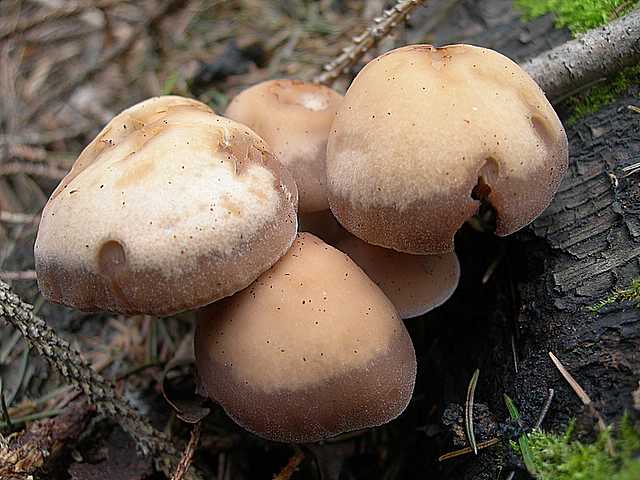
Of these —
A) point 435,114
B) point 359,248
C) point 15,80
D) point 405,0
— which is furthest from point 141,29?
point 435,114

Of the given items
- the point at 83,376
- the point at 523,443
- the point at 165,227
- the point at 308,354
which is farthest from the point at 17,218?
the point at 523,443

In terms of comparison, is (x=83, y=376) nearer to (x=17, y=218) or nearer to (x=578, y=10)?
(x=17, y=218)

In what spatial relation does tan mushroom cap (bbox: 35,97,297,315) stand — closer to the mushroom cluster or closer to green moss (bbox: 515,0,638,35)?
the mushroom cluster

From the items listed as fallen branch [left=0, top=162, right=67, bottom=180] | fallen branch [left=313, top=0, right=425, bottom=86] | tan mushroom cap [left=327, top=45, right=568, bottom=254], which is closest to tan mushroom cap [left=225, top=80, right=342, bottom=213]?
tan mushroom cap [left=327, top=45, right=568, bottom=254]

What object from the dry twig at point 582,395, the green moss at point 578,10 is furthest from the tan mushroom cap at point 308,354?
the green moss at point 578,10

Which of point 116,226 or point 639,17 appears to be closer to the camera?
point 116,226

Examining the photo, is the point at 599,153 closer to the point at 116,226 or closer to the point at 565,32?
the point at 565,32
